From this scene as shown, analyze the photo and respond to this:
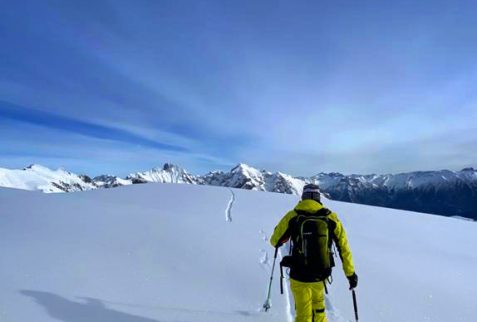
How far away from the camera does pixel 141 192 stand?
22.8 metres

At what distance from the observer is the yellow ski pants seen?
5953 millimetres

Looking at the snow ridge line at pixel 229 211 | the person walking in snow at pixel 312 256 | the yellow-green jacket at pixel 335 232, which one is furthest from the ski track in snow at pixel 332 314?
the snow ridge line at pixel 229 211

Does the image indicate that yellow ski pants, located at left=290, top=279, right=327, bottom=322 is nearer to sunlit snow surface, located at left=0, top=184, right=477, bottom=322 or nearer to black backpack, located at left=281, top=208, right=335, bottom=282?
black backpack, located at left=281, top=208, right=335, bottom=282

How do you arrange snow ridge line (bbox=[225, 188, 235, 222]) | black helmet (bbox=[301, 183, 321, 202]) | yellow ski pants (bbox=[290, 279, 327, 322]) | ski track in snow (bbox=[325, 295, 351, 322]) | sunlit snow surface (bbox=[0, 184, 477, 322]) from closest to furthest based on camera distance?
1. yellow ski pants (bbox=[290, 279, 327, 322])
2. black helmet (bbox=[301, 183, 321, 202])
3. sunlit snow surface (bbox=[0, 184, 477, 322])
4. ski track in snow (bbox=[325, 295, 351, 322])
5. snow ridge line (bbox=[225, 188, 235, 222])

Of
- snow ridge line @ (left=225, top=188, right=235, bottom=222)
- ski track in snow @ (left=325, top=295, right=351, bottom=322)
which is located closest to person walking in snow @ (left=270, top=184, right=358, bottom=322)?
ski track in snow @ (left=325, top=295, right=351, bottom=322)

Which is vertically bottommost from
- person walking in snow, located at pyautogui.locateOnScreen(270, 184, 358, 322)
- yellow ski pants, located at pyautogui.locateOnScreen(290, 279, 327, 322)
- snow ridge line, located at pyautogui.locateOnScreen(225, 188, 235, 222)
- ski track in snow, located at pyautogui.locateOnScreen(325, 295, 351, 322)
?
ski track in snow, located at pyautogui.locateOnScreen(325, 295, 351, 322)

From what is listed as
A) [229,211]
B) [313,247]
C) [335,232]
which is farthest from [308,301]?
[229,211]

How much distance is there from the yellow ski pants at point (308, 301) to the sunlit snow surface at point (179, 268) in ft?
3.52

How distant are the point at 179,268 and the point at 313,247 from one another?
4.42 metres

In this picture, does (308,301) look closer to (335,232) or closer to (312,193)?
(335,232)

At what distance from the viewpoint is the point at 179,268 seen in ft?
29.5

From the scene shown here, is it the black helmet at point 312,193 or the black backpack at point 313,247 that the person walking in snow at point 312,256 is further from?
the black helmet at point 312,193

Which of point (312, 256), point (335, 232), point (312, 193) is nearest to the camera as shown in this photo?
point (312, 256)

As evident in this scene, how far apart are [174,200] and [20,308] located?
13753 mm
